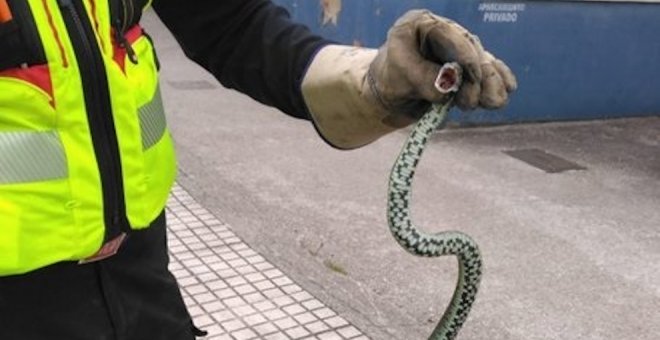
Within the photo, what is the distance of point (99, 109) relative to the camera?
46.1 inches

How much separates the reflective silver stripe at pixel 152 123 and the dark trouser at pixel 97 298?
0.52 feet

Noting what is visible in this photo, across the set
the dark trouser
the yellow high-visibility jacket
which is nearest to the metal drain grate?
the dark trouser

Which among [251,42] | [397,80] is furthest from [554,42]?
[397,80]

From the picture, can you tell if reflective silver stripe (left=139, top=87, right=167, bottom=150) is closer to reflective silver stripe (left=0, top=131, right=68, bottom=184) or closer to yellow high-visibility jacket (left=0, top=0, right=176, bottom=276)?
yellow high-visibility jacket (left=0, top=0, right=176, bottom=276)

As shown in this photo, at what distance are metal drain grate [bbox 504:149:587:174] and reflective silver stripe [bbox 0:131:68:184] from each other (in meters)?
5.34

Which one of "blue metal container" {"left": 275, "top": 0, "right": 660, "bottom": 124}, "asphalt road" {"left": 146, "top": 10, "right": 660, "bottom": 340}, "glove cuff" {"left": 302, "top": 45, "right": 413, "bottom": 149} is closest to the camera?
"glove cuff" {"left": 302, "top": 45, "right": 413, "bottom": 149}

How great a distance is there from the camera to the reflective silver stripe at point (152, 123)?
128cm

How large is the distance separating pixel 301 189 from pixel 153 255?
12.3ft

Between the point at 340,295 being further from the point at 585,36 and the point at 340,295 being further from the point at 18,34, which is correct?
the point at 585,36

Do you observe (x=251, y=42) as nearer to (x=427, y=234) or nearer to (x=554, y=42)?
(x=427, y=234)

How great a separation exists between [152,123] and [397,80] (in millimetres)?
393

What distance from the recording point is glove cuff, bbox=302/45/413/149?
1.35 meters

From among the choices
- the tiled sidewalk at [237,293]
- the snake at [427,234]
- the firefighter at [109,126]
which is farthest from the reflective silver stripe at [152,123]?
the tiled sidewalk at [237,293]

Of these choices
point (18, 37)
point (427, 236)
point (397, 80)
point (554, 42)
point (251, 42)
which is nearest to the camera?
point (18, 37)
